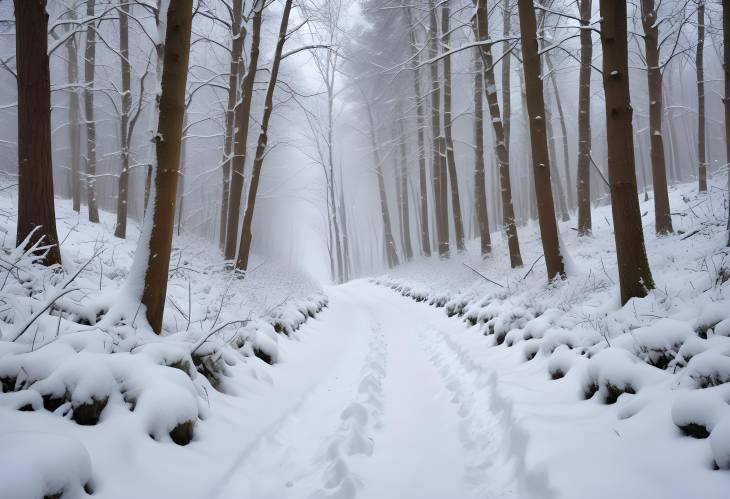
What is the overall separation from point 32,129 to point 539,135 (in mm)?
7618

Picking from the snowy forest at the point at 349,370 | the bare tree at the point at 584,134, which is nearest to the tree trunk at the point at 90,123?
the snowy forest at the point at 349,370

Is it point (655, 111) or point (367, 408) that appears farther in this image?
point (655, 111)

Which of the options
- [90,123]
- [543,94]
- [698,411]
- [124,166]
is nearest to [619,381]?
[698,411]

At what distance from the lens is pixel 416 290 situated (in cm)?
1362

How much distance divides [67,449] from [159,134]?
2963 mm

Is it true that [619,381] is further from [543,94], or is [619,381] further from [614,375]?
[543,94]

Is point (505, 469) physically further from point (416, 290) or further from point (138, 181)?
point (138, 181)

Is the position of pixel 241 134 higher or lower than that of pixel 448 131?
lower

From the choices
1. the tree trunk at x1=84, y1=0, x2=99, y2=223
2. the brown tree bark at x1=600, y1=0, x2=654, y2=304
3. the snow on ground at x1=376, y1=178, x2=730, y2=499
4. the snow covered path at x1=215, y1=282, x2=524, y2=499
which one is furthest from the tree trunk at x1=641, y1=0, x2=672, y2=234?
the tree trunk at x1=84, y1=0, x2=99, y2=223

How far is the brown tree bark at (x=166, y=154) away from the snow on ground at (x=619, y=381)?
3.40 metres

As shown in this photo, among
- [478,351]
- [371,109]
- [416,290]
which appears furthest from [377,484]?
[371,109]

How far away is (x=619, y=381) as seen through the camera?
2.86m

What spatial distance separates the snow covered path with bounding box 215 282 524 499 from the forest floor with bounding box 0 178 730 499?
2 cm

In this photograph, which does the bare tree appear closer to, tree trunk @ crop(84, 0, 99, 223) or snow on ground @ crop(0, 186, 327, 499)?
snow on ground @ crop(0, 186, 327, 499)
